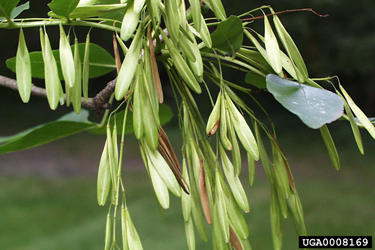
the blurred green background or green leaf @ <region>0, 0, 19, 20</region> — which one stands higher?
green leaf @ <region>0, 0, 19, 20</region>

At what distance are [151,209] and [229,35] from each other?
4.46 ft

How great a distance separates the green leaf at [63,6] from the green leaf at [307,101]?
128 millimetres

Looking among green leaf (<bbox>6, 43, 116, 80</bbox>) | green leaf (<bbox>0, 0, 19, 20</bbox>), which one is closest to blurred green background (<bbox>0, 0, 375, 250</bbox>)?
green leaf (<bbox>6, 43, 116, 80</bbox>)

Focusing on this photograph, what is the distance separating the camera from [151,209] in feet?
5.06

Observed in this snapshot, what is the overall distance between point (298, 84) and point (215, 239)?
0.38 ft

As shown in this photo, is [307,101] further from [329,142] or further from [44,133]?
[44,133]

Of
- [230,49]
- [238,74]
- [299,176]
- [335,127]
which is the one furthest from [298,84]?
[238,74]

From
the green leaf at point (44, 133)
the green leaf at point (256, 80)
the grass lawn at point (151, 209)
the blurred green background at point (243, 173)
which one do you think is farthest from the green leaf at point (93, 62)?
the grass lawn at point (151, 209)

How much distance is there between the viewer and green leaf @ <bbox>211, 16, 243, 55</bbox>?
0.81ft

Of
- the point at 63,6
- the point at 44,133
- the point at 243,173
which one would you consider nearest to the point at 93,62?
the point at 44,133

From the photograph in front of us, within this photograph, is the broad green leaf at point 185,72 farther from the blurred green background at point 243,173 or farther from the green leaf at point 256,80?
the blurred green background at point 243,173

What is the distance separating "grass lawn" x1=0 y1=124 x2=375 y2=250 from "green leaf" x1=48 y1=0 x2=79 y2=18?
1074mm

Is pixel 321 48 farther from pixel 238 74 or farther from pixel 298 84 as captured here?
pixel 298 84

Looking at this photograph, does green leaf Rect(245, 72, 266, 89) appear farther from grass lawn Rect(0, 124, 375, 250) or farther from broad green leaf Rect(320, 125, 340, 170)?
Result: grass lawn Rect(0, 124, 375, 250)
